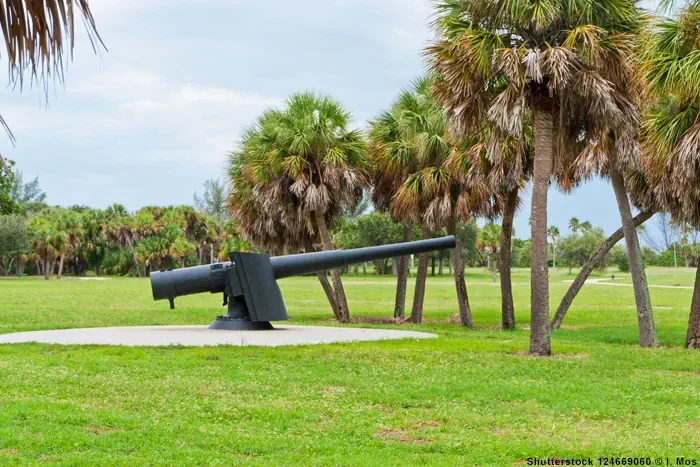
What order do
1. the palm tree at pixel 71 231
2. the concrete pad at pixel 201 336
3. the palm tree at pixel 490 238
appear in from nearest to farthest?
the concrete pad at pixel 201 336 < the palm tree at pixel 490 238 < the palm tree at pixel 71 231

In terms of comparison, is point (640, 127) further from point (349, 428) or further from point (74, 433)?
point (74, 433)

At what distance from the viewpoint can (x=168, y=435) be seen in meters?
7.82

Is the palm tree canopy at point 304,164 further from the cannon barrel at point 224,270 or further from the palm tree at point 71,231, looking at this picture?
the palm tree at point 71,231

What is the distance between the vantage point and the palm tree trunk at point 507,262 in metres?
24.5

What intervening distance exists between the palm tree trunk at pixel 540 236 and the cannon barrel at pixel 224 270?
4417mm

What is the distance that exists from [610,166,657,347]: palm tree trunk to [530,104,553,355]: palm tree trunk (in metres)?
4.50

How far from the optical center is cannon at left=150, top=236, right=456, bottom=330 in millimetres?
17203

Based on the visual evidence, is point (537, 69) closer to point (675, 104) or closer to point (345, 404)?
point (675, 104)

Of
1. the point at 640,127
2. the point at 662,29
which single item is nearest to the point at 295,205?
the point at 640,127

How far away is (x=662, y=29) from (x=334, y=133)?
13223mm

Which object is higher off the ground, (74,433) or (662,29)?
(662,29)

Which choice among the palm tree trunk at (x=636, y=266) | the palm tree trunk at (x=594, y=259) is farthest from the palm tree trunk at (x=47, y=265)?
the palm tree trunk at (x=636, y=266)

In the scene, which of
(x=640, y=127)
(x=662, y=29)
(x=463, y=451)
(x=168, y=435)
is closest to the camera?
(x=463, y=451)

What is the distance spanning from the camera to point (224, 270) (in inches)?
679
